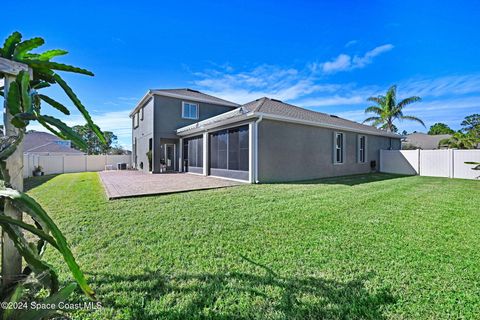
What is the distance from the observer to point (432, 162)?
563 inches

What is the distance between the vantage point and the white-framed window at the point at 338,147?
1314 centimetres

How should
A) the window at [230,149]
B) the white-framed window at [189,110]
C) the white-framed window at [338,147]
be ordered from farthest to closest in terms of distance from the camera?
the white-framed window at [189,110], the white-framed window at [338,147], the window at [230,149]

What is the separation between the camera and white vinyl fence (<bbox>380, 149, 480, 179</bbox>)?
12812mm

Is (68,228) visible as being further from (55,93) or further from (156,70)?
(156,70)

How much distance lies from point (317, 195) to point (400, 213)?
2.40 m

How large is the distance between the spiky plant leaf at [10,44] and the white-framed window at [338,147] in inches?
536

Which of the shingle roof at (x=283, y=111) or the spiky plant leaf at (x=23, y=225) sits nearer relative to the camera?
the spiky plant leaf at (x=23, y=225)

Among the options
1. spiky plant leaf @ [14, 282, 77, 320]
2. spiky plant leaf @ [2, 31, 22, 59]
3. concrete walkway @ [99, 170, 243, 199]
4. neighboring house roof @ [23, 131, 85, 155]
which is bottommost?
concrete walkway @ [99, 170, 243, 199]

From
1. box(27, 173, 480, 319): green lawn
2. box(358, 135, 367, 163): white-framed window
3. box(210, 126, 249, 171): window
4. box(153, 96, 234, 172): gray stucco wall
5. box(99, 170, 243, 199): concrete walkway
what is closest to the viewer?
box(27, 173, 480, 319): green lawn

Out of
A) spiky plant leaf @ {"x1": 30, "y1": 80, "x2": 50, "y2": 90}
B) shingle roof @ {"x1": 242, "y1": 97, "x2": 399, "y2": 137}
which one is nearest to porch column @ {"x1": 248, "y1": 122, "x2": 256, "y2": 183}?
shingle roof @ {"x1": 242, "y1": 97, "x2": 399, "y2": 137}

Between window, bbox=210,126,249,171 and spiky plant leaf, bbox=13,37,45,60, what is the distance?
857 centimetres

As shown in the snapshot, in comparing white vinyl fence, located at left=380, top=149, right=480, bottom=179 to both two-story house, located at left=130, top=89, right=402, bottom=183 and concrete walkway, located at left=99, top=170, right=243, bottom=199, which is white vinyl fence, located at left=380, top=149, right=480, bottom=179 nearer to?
two-story house, located at left=130, top=89, right=402, bottom=183

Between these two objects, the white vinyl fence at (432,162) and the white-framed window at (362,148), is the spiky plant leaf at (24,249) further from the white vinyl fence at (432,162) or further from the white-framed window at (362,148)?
the white vinyl fence at (432,162)

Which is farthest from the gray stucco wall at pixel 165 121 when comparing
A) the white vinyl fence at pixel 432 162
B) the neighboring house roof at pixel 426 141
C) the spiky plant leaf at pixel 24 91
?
the neighboring house roof at pixel 426 141
